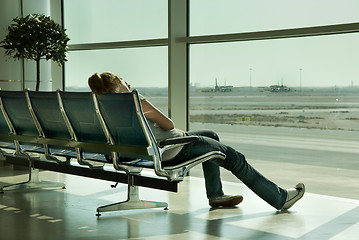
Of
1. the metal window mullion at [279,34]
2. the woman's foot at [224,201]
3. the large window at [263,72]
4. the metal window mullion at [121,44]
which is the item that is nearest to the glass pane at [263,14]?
the large window at [263,72]

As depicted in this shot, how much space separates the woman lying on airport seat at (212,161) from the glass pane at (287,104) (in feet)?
2.99

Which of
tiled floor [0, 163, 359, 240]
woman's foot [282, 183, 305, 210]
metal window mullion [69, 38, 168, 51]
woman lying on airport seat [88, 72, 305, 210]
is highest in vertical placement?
metal window mullion [69, 38, 168, 51]

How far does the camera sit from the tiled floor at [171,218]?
12.5 feet

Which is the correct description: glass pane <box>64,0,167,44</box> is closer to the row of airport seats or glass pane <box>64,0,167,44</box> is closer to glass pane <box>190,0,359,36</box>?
glass pane <box>190,0,359,36</box>

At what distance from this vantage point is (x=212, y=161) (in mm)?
4434

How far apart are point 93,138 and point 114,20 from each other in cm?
302

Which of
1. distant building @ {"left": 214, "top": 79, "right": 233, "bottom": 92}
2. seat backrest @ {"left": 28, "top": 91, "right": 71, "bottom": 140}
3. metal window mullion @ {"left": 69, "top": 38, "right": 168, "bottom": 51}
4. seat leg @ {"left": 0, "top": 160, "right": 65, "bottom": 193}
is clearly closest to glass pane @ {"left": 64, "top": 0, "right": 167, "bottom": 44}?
metal window mullion @ {"left": 69, "top": 38, "right": 168, "bottom": 51}

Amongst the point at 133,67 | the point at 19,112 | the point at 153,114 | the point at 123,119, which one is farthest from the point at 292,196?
the point at 133,67

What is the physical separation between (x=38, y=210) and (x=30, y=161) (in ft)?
2.26

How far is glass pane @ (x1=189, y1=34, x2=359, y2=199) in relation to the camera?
17.1ft

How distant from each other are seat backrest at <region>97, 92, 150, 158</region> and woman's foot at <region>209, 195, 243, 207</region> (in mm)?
927

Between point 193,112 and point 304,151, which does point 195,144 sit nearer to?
point 304,151

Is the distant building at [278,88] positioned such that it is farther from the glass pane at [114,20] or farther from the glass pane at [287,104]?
the glass pane at [114,20]

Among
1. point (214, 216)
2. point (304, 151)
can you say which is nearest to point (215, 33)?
point (304, 151)
